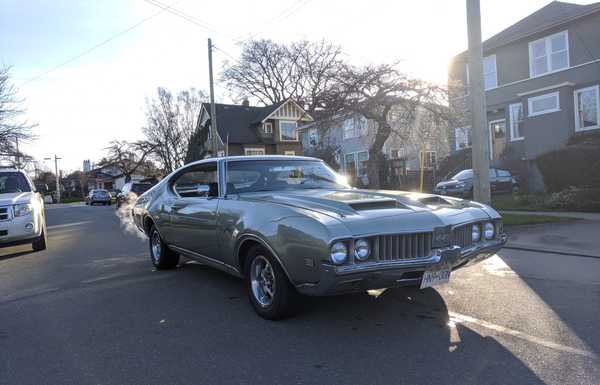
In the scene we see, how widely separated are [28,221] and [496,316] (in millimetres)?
8270

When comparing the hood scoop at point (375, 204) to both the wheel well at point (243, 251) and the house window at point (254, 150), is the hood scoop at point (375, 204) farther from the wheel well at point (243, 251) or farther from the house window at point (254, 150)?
the house window at point (254, 150)

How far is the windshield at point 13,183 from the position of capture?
32.4 ft

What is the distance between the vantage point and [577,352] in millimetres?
3543

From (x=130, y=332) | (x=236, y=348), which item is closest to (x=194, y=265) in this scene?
(x=130, y=332)

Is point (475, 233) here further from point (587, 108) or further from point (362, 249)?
point (587, 108)

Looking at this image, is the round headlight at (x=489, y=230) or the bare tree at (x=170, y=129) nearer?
the round headlight at (x=489, y=230)

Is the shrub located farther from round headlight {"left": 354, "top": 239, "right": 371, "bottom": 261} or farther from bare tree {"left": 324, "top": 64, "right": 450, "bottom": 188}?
round headlight {"left": 354, "top": 239, "right": 371, "bottom": 261}

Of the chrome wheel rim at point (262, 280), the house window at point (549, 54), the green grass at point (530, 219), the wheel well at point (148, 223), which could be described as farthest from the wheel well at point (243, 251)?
the house window at point (549, 54)

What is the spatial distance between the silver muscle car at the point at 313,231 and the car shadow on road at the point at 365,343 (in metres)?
0.36

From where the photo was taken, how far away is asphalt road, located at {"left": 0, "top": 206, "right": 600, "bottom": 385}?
Answer: 3.35 metres

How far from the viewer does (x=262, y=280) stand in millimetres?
4559

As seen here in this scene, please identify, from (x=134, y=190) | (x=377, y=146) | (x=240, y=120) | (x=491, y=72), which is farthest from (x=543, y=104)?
(x=240, y=120)

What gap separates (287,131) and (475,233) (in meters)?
39.2

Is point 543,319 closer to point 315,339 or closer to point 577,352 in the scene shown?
point 577,352
